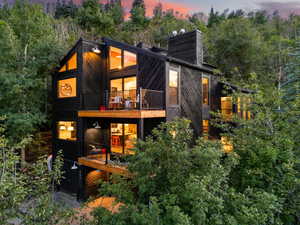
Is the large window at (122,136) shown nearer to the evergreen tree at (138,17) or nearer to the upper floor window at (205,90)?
the upper floor window at (205,90)

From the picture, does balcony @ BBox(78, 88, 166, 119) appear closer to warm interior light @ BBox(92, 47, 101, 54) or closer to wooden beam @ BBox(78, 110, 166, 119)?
wooden beam @ BBox(78, 110, 166, 119)

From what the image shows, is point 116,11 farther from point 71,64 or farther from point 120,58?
point 120,58

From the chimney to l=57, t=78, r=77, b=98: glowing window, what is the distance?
6.58 m

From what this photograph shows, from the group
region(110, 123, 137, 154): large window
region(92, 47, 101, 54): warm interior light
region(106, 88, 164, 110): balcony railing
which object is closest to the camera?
region(106, 88, 164, 110): balcony railing

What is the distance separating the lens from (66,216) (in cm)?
331

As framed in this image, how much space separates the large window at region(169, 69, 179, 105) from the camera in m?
8.71

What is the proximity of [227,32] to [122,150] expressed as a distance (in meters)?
17.0

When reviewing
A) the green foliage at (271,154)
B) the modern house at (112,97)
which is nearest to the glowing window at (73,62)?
the modern house at (112,97)

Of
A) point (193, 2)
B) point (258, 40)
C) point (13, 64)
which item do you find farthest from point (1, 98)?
point (258, 40)

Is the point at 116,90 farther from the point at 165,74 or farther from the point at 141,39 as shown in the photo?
the point at 141,39

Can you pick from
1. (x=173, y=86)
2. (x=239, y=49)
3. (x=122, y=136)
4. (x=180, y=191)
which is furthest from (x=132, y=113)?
(x=239, y=49)

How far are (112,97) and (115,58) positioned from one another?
95.4 inches

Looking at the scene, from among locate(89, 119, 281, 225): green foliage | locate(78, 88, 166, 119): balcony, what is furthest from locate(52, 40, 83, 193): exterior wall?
locate(89, 119, 281, 225): green foliage

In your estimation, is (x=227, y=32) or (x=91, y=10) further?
(x=91, y=10)
